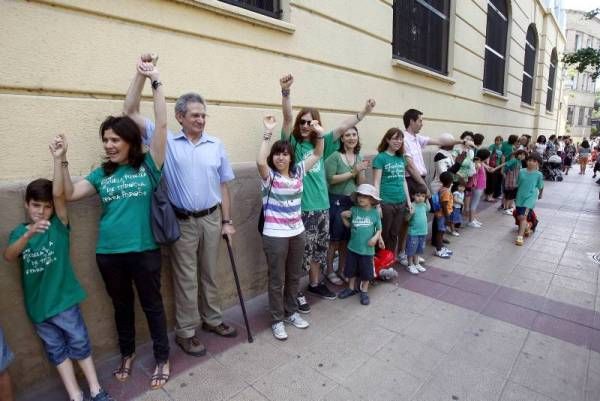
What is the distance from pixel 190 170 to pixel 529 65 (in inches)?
613

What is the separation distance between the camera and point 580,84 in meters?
35.9

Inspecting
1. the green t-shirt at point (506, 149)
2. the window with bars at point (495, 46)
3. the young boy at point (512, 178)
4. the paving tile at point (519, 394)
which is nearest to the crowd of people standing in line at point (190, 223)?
the paving tile at point (519, 394)

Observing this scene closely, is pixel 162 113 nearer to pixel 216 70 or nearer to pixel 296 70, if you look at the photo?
pixel 216 70

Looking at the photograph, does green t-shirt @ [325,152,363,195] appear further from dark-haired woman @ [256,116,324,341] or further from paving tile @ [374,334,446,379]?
paving tile @ [374,334,446,379]

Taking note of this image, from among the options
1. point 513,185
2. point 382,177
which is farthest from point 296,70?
point 513,185

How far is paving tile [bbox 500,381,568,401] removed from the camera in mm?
2412

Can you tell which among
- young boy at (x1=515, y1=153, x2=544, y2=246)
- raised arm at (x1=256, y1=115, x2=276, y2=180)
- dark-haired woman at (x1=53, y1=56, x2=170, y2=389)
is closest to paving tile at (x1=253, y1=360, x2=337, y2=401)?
dark-haired woman at (x1=53, y1=56, x2=170, y2=389)

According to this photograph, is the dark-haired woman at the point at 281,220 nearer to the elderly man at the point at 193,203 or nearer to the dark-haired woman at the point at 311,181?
the dark-haired woman at the point at 311,181

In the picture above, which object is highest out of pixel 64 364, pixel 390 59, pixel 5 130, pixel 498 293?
pixel 390 59

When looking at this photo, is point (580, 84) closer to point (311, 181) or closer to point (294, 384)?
point (311, 181)

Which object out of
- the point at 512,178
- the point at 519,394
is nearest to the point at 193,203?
the point at 519,394

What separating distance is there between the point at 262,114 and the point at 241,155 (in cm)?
50

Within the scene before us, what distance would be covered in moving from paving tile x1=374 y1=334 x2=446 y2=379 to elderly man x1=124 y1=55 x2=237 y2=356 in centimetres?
147

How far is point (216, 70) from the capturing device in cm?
322
